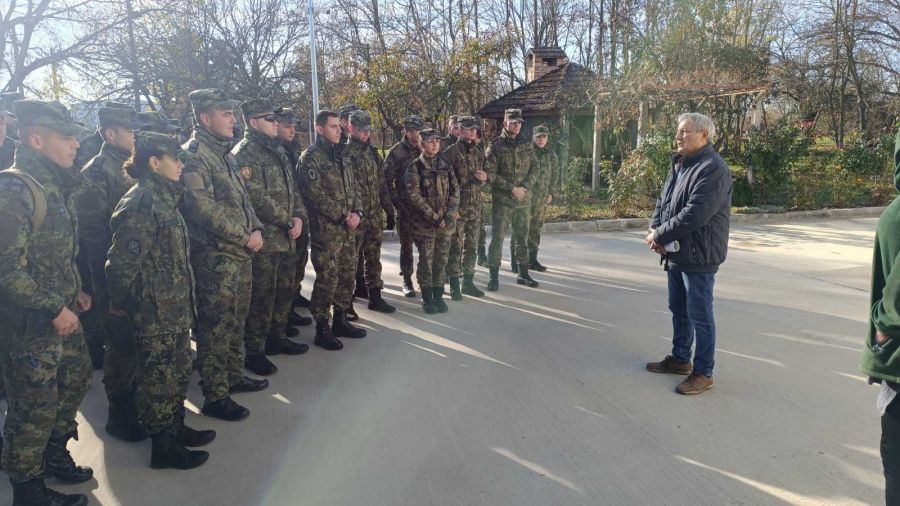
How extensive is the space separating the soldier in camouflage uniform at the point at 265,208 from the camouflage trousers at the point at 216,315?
62 centimetres

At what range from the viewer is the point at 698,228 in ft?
11.9

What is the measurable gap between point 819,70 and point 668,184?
24.8 meters

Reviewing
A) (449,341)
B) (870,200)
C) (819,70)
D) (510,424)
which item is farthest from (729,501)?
(819,70)

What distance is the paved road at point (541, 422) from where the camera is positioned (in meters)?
2.85

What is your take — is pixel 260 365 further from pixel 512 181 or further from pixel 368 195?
pixel 512 181

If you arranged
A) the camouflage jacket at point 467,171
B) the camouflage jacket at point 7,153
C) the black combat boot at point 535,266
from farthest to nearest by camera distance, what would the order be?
the black combat boot at point 535,266 < the camouflage jacket at point 467,171 < the camouflage jacket at point 7,153

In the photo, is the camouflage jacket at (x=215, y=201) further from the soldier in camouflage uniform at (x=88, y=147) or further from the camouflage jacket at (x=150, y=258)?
the soldier in camouflage uniform at (x=88, y=147)

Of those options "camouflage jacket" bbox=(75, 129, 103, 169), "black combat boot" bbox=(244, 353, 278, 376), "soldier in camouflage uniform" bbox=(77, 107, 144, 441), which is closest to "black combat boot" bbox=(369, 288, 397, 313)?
"black combat boot" bbox=(244, 353, 278, 376)

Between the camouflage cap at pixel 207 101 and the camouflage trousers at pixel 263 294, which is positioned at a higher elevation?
the camouflage cap at pixel 207 101

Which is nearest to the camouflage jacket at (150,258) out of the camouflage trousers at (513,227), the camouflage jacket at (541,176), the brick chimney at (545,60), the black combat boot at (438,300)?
the black combat boot at (438,300)

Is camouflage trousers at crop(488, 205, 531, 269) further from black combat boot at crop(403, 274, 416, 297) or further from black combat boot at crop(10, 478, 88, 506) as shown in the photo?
black combat boot at crop(10, 478, 88, 506)

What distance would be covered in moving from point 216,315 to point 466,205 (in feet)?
12.0

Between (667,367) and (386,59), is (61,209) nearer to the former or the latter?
(667,367)

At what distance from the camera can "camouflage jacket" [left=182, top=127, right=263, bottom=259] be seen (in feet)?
10.8
